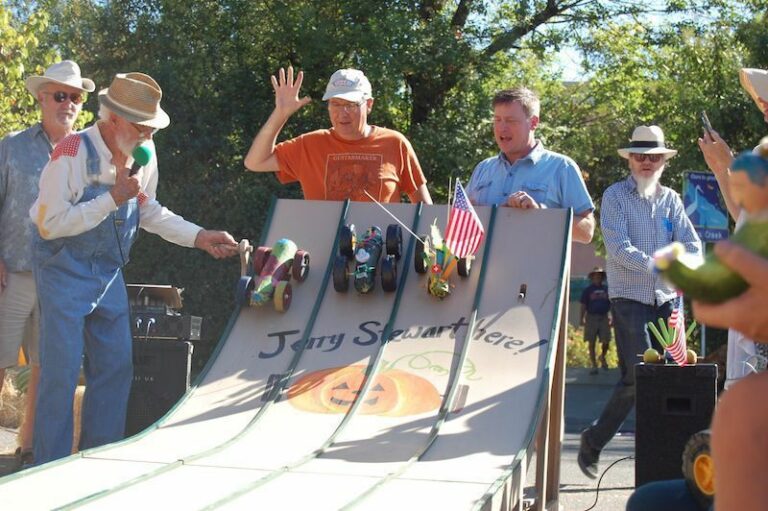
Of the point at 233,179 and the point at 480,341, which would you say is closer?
the point at 480,341

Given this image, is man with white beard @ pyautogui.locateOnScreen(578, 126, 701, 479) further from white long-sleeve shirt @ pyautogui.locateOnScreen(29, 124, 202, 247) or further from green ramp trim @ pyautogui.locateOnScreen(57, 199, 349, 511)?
white long-sleeve shirt @ pyautogui.locateOnScreen(29, 124, 202, 247)

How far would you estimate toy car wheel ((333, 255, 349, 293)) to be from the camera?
261 inches

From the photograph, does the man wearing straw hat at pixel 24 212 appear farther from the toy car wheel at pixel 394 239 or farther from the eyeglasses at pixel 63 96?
the toy car wheel at pixel 394 239

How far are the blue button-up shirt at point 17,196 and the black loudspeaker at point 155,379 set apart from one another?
118 cm

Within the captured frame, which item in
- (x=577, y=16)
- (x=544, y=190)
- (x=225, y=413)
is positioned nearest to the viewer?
(x=225, y=413)

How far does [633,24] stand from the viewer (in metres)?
21.8

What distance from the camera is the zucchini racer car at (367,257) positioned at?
6588mm

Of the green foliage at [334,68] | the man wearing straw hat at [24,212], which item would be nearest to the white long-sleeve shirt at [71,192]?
the man wearing straw hat at [24,212]

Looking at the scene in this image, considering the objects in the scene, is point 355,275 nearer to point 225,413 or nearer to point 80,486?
point 225,413

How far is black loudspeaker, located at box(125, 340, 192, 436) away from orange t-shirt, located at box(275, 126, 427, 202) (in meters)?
1.54

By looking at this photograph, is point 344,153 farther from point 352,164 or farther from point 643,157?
point 643,157

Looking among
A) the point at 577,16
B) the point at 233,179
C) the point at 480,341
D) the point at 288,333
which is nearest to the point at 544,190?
the point at 480,341

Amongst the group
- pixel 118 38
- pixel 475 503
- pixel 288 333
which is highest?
pixel 118 38

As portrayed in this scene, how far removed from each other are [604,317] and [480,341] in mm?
14419
